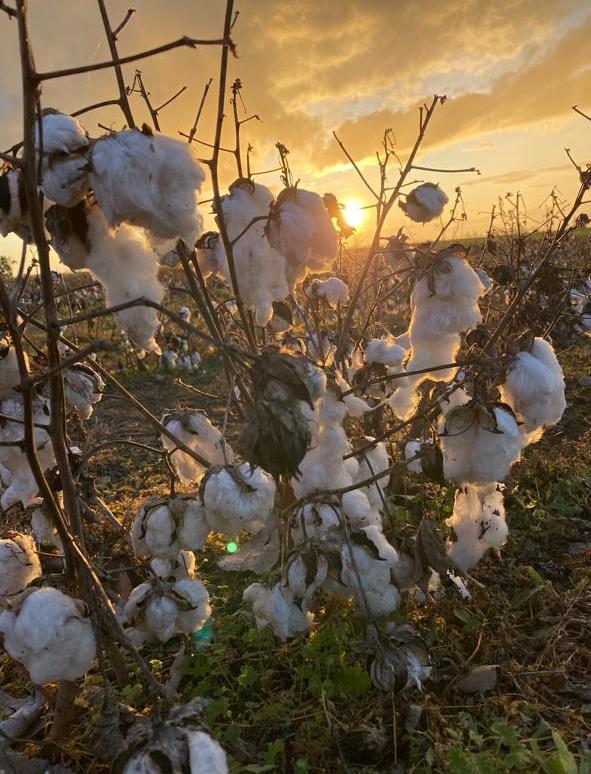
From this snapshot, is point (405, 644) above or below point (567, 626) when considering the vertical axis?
above

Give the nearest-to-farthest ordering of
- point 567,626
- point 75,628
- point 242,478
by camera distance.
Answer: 1. point 75,628
2. point 242,478
3. point 567,626

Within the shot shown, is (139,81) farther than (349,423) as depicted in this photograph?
No

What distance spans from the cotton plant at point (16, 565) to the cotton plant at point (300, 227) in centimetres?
121

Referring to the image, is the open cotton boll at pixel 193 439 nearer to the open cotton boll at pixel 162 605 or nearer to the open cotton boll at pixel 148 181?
the open cotton boll at pixel 162 605

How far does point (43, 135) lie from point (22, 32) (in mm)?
212

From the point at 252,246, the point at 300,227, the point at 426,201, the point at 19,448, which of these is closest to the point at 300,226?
the point at 300,227

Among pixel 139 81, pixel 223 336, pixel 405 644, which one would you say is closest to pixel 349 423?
pixel 223 336

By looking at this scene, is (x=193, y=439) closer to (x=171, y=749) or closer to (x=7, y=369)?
(x=7, y=369)

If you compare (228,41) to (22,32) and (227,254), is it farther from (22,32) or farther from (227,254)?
(227,254)

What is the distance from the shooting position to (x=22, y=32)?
1182 millimetres

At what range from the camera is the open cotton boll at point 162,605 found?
1773mm

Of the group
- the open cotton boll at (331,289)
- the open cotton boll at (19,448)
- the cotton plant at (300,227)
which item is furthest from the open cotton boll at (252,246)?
the open cotton boll at (331,289)

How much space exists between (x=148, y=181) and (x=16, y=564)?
130cm

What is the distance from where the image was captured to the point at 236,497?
5.62ft
